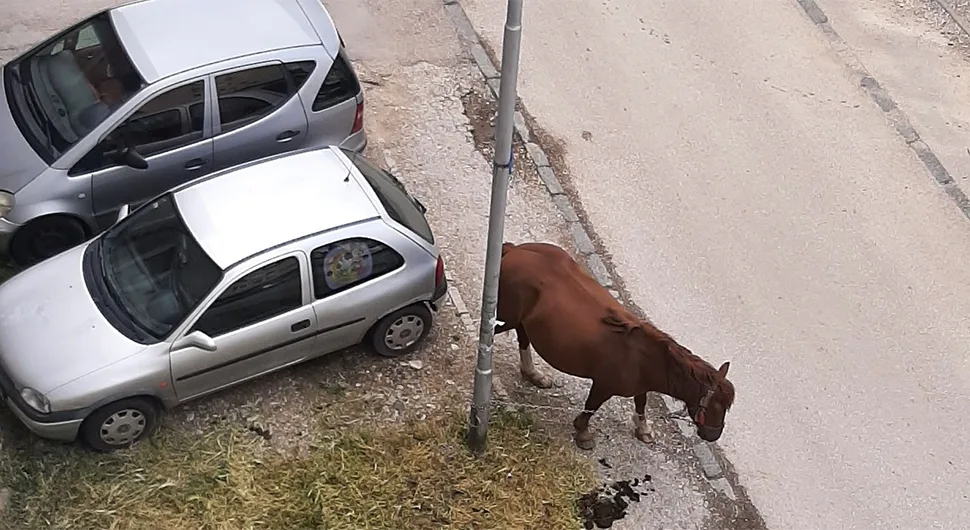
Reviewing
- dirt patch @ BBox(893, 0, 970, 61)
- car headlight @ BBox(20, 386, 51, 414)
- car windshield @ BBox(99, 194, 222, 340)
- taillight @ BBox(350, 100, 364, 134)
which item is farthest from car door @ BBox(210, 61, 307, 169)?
dirt patch @ BBox(893, 0, 970, 61)

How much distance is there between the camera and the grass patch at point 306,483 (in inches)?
Answer: 297

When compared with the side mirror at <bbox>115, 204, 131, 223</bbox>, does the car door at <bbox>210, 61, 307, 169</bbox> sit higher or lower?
higher

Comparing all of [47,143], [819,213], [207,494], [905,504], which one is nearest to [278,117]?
[47,143]

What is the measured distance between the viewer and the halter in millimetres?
7289

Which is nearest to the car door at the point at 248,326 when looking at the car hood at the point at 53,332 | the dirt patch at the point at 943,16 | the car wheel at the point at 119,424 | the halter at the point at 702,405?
the car wheel at the point at 119,424

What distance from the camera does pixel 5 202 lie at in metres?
8.44

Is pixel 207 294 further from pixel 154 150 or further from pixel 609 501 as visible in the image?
pixel 609 501

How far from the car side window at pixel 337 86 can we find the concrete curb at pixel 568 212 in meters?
1.97

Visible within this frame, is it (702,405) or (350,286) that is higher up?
(350,286)

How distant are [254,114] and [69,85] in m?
1.49

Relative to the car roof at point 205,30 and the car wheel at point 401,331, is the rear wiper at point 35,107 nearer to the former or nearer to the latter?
the car roof at point 205,30

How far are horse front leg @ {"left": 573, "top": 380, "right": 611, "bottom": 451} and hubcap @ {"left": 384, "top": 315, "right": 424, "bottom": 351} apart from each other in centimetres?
141

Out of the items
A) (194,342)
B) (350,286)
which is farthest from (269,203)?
(194,342)

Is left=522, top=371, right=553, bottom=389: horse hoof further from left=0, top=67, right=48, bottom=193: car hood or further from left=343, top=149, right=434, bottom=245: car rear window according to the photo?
left=0, top=67, right=48, bottom=193: car hood
